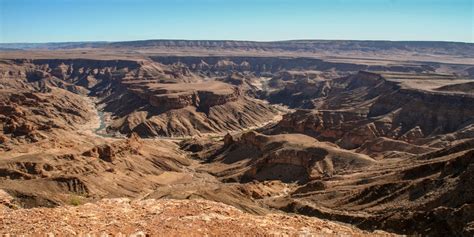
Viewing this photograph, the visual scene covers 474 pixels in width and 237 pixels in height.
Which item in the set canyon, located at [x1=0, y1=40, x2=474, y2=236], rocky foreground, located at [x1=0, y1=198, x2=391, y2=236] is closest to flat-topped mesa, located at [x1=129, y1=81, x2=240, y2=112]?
canyon, located at [x1=0, y1=40, x2=474, y2=236]

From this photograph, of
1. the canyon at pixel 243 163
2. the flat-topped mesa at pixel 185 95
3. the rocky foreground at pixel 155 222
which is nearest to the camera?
the rocky foreground at pixel 155 222

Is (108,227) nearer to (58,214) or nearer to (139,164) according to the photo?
(58,214)

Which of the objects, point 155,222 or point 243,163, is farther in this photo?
point 243,163

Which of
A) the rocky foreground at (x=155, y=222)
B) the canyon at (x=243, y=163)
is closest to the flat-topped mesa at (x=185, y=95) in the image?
the canyon at (x=243, y=163)

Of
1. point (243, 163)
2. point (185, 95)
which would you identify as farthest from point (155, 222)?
point (185, 95)

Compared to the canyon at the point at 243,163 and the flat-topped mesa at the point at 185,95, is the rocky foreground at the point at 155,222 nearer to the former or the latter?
the canyon at the point at 243,163

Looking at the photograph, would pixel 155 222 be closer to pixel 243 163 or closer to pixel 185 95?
pixel 243 163
